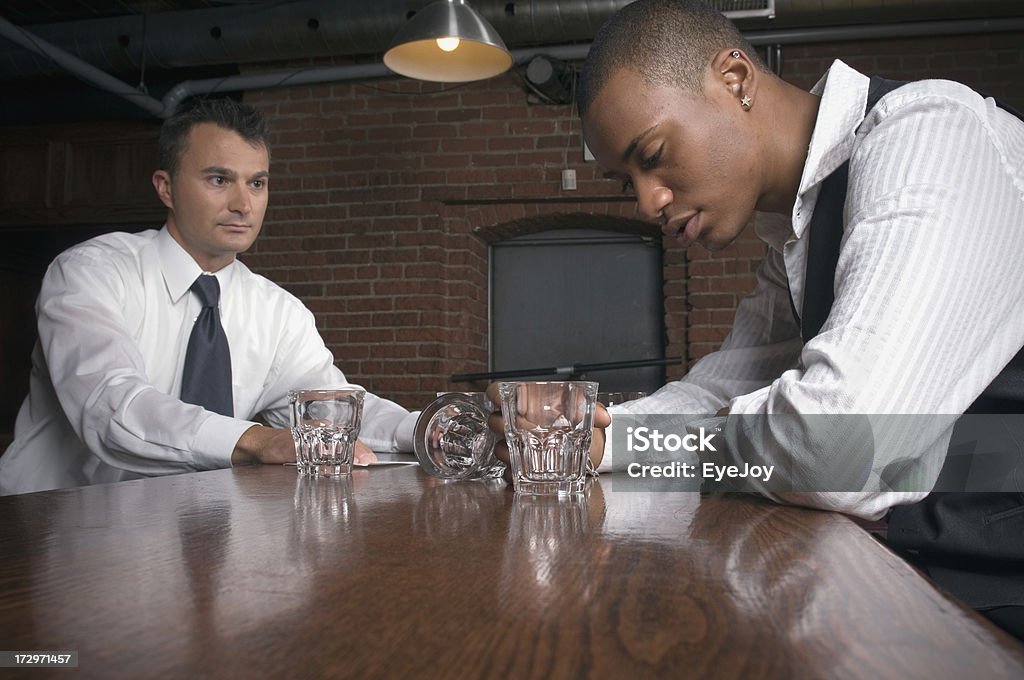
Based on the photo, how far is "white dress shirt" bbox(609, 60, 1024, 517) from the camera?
82cm

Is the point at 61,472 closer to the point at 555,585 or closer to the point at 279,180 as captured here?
the point at 555,585

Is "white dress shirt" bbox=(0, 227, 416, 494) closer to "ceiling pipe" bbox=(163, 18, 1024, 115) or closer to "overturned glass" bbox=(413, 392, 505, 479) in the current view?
"overturned glass" bbox=(413, 392, 505, 479)

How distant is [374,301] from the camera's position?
4613 mm

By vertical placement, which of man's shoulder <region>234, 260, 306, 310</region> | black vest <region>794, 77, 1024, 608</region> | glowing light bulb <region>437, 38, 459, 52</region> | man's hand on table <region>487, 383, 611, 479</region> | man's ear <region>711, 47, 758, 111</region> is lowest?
black vest <region>794, 77, 1024, 608</region>

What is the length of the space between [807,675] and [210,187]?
2.04 m

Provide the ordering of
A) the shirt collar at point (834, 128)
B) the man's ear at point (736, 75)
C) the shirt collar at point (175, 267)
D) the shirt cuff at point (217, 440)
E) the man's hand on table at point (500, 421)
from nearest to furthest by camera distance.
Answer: the man's hand on table at point (500, 421), the shirt collar at point (834, 128), the man's ear at point (736, 75), the shirt cuff at point (217, 440), the shirt collar at point (175, 267)

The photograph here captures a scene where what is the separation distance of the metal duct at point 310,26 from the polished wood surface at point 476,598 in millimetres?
3565

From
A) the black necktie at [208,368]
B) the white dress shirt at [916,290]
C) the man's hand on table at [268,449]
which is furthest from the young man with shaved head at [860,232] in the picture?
the black necktie at [208,368]

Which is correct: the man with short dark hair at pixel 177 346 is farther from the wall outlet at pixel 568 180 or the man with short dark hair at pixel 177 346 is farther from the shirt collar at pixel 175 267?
the wall outlet at pixel 568 180

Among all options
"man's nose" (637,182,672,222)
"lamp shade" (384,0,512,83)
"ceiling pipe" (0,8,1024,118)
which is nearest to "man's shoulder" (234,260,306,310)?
"lamp shade" (384,0,512,83)

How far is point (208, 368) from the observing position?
181cm

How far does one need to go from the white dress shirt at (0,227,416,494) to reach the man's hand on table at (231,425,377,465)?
21 millimetres

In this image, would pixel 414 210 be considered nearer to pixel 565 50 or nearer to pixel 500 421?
pixel 565 50

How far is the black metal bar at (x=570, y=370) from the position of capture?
4332 mm
